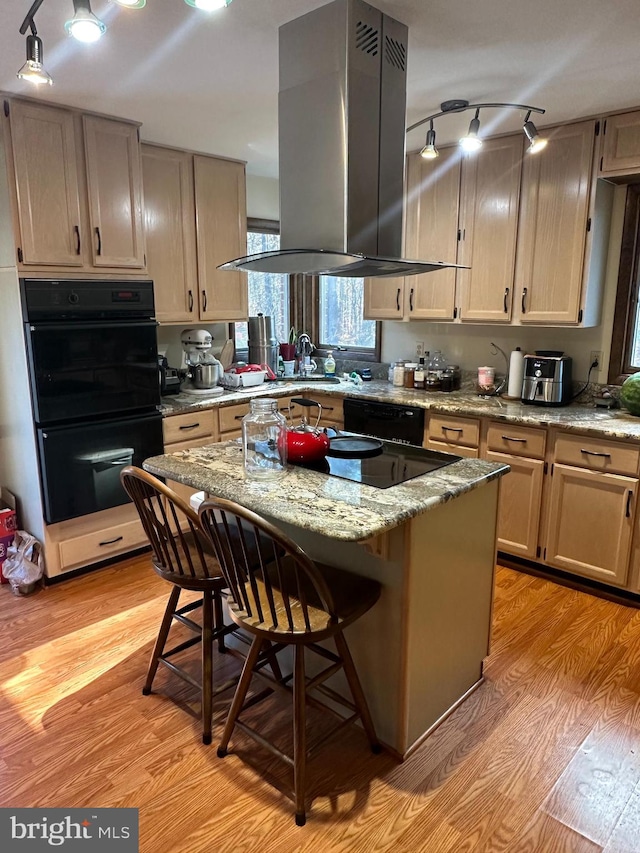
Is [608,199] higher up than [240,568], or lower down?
higher up

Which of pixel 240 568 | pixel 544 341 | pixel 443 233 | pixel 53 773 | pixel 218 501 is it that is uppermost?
pixel 443 233

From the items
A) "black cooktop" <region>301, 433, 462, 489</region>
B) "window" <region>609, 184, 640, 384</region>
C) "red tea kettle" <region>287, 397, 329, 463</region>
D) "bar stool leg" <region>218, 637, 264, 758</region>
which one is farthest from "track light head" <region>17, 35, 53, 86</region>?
"window" <region>609, 184, 640, 384</region>

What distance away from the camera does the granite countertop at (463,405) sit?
297cm

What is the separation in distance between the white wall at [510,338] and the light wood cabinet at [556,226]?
28 centimetres

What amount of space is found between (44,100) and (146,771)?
9.67 ft

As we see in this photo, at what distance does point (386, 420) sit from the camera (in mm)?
3754

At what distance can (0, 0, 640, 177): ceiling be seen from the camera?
1944 millimetres

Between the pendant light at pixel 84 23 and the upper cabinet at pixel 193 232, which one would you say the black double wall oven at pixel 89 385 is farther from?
the pendant light at pixel 84 23

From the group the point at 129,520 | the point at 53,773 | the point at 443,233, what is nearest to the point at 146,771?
the point at 53,773

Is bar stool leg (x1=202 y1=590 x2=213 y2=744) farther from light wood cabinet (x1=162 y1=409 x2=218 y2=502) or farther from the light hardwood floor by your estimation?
light wood cabinet (x1=162 y1=409 x2=218 y2=502)

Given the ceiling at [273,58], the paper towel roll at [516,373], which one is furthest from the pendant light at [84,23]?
the paper towel roll at [516,373]

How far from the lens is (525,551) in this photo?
3277mm

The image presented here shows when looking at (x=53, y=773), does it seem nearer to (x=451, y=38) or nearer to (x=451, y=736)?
(x=451, y=736)

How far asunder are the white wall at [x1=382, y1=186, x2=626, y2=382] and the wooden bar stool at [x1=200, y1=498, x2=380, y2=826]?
2378 millimetres
